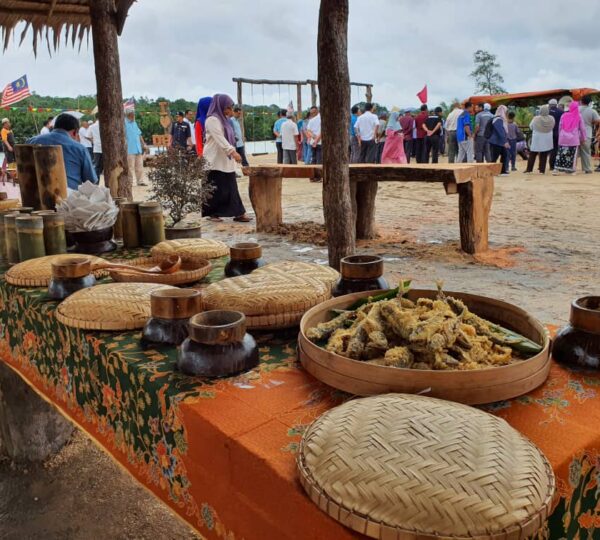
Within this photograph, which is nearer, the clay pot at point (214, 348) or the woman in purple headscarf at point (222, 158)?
the clay pot at point (214, 348)

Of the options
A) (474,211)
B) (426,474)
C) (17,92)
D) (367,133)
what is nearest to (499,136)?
(367,133)

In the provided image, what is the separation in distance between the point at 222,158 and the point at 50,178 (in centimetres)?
366

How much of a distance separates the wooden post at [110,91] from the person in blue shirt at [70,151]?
17 cm

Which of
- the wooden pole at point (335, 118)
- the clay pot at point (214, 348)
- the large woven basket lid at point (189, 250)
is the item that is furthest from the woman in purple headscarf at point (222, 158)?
the clay pot at point (214, 348)

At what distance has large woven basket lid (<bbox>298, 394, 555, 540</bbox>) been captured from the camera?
761 mm

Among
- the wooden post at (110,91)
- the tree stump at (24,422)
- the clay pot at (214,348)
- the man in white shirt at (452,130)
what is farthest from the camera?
the man in white shirt at (452,130)

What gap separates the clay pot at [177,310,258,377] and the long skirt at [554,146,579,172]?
12898 mm

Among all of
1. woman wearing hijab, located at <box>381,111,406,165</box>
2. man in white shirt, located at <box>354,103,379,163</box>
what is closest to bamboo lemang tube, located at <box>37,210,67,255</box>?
woman wearing hijab, located at <box>381,111,406,165</box>

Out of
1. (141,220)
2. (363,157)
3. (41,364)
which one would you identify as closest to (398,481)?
(41,364)

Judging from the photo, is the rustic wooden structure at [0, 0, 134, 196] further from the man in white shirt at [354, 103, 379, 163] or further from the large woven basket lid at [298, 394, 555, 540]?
the man in white shirt at [354, 103, 379, 163]

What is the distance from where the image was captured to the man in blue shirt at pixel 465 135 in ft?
41.9

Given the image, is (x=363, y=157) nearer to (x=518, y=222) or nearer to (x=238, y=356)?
(x=518, y=222)

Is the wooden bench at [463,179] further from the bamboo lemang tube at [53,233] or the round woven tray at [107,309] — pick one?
the round woven tray at [107,309]

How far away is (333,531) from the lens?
839 millimetres
